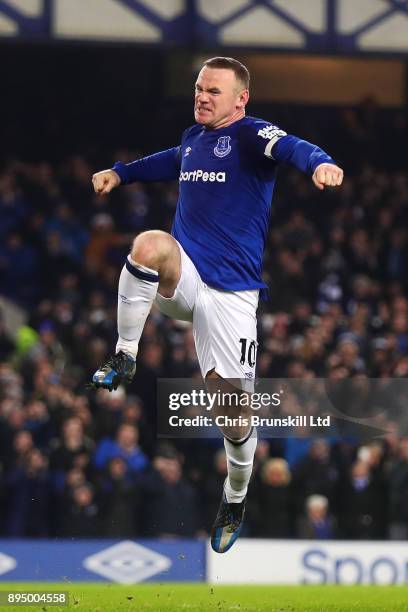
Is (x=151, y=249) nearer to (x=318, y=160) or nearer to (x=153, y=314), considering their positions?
(x=318, y=160)

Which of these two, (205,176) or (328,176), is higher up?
(205,176)

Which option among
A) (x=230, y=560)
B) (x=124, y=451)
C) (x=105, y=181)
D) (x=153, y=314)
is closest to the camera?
(x=105, y=181)

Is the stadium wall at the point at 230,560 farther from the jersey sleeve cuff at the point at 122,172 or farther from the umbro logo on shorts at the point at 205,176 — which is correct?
the umbro logo on shorts at the point at 205,176

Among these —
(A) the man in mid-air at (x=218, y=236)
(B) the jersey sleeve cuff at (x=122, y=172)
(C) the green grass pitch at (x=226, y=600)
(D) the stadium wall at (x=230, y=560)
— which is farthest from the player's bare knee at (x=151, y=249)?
(D) the stadium wall at (x=230, y=560)

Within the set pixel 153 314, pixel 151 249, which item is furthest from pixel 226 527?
pixel 153 314

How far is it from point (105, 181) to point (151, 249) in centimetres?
89

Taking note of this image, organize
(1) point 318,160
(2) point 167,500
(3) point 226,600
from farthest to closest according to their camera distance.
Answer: (2) point 167,500 → (3) point 226,600 → (1) point 318,160

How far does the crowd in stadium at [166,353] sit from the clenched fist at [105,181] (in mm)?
2913

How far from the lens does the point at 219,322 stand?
9.75m

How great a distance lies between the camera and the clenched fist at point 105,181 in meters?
9.90

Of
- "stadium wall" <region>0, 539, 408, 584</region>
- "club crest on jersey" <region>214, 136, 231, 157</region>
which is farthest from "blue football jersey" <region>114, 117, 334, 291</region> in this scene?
"stadium wall" <region>0, 539, 408, 584</region>

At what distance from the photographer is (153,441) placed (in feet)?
56.9

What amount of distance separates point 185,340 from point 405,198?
7.61 m

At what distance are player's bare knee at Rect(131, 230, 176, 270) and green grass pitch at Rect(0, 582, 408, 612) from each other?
235 cm
